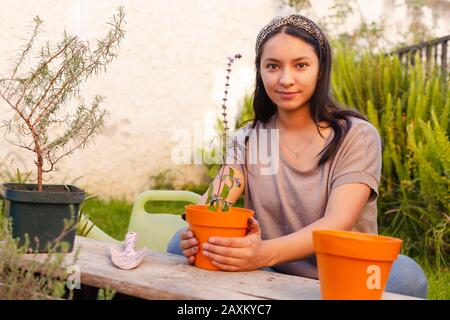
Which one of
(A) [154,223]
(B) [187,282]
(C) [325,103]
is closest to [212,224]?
(B) [187,282]

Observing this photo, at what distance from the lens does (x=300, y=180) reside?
2369mm

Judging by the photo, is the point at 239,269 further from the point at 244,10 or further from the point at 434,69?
the point at 244,10

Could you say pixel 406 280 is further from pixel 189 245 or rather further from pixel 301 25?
pixel 301 25

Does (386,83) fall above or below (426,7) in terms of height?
below

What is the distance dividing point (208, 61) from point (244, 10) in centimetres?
62

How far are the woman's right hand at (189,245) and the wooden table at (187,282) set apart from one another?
26 millimetres

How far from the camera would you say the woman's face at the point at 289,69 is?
7.45ft

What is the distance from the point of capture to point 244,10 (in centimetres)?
686

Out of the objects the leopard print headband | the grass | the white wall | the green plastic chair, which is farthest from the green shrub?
the leopard print headband

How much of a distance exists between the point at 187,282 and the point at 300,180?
0.73 m

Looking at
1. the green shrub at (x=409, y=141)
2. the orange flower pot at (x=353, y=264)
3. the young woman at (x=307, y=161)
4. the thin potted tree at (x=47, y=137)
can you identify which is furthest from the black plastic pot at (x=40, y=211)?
the green shrub at (x=409, y=141)

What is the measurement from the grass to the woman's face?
59.4 inches

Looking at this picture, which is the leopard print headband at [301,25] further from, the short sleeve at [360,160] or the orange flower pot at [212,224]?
the orange flower pot at [212,224]

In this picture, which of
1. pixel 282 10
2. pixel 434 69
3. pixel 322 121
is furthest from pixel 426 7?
pixel 322 121
